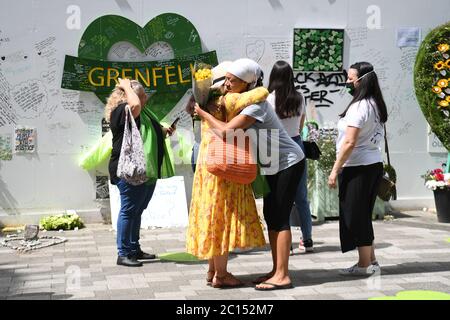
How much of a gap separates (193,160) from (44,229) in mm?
2394

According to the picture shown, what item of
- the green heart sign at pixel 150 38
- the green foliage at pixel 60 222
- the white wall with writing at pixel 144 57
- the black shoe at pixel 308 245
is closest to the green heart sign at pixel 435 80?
the white wall with writing at pixel 144 57

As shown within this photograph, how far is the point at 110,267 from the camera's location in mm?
6984

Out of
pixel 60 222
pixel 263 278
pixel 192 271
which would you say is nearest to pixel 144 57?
pixel 60 222

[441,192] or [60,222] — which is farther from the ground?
[441,192]

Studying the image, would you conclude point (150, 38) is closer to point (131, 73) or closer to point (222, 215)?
point (131, 73)

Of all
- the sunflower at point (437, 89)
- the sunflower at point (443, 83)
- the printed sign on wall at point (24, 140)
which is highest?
the sunflower at point (443, 83)

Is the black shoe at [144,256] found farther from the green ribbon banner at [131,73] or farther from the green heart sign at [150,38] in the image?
the green ribbon banner at [131,73]

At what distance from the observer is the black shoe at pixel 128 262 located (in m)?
6.98

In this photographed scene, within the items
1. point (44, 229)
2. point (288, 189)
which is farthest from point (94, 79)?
point (288, 189)

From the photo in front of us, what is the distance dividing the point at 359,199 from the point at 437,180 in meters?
3.80

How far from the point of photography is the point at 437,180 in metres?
9.81

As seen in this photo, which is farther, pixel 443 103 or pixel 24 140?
pixel 443 103

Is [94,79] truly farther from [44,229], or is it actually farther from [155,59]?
[44,229]
